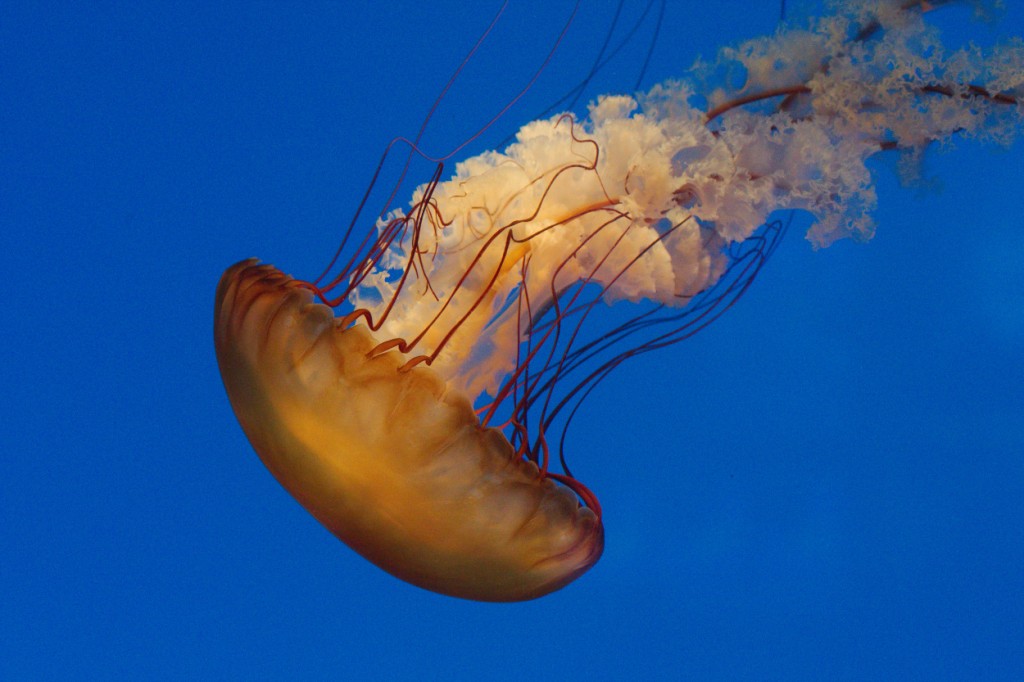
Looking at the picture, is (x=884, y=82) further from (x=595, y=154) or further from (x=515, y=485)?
(x=515, y=485)

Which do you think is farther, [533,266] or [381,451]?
[533,266]

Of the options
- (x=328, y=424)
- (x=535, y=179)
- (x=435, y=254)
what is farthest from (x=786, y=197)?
(x=328, y=424)

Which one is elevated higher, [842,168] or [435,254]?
[842,168]

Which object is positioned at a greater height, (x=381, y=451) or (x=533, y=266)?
(x=533, y=266)

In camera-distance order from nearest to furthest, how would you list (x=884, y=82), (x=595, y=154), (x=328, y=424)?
(x=328, y=424), (x=884, y=82), (x=595, y=154)
